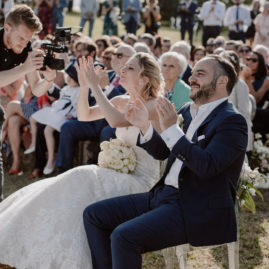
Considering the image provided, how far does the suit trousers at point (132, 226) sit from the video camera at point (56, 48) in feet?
4.68

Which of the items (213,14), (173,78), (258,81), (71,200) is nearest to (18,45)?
(71,200)

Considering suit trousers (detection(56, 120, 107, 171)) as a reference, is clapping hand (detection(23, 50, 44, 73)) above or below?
above

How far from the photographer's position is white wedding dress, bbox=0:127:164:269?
10.2 feet

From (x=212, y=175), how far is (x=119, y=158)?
3.54 ft

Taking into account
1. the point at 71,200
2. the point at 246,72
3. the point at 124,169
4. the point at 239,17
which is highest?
the point at 239,17

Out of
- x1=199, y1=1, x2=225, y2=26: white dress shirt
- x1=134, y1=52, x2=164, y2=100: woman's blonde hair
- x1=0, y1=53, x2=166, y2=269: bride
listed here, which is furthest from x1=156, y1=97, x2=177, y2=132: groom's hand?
x1=199, y1=1, x2=225, y2=26: white dress shirt

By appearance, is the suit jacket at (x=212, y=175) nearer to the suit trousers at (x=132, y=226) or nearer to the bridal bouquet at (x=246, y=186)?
the suit trousers at (x=132, y=226)

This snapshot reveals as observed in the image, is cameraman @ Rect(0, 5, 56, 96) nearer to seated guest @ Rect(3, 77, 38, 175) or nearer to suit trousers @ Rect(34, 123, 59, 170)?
suit trousers @ Rect(34, 123, 59, 170)

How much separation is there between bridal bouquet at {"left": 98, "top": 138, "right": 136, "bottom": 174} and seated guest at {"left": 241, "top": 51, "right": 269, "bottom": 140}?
3.02m

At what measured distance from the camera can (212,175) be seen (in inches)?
101

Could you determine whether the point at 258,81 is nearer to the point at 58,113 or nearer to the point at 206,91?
the point at 58,113

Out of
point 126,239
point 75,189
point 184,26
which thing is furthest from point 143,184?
point 184,26

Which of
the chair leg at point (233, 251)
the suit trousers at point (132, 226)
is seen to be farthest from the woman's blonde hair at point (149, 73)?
the chair leg at point (233, 251)

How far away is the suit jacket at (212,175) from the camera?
8.34ft
